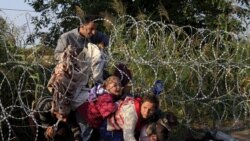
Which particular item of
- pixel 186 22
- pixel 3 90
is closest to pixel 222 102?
pixel 3 90

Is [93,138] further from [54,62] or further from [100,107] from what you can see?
[54,62]

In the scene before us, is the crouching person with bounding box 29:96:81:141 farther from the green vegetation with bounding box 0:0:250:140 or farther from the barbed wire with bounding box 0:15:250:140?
the barbed wire with bounding box 0:15:250:140

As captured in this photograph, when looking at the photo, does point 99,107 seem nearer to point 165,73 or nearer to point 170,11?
point 165,73

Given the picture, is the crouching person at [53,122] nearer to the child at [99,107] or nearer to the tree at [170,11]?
the child at [99,107]

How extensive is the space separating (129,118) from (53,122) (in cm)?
75

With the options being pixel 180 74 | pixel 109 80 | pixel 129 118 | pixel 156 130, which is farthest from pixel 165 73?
pixel 129 118

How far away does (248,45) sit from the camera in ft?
30.4

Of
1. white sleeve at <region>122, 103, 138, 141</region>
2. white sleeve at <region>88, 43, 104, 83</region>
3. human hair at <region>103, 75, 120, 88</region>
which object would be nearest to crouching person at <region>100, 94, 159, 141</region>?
white sleeve at <region>122, 103, 138, 141</region>

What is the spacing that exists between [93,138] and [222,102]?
7.63 feet

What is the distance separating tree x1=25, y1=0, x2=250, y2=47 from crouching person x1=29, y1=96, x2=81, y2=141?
4.87 meters

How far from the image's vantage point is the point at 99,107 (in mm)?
5707

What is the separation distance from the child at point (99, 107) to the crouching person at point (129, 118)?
0.24ft

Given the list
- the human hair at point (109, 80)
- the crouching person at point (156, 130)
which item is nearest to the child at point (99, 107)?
the human hair at point (109, 80)

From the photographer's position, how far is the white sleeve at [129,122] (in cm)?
555
